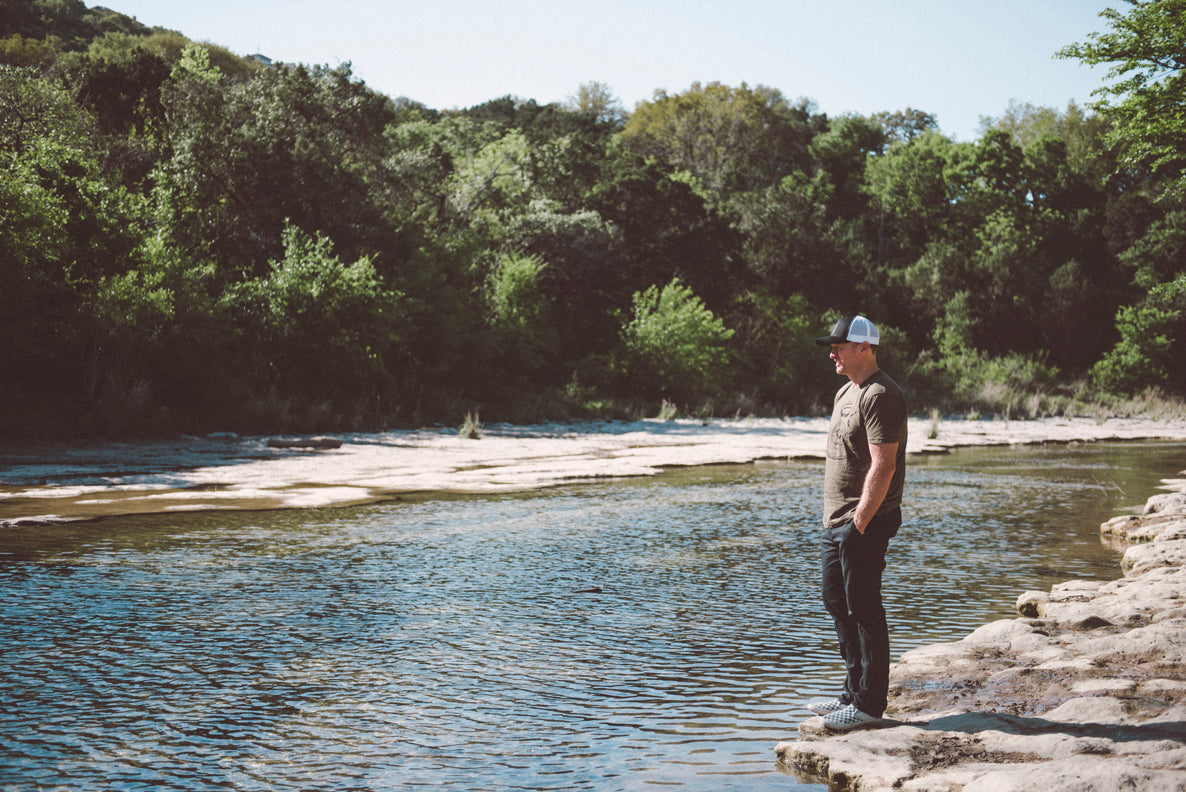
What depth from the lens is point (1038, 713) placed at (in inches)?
184

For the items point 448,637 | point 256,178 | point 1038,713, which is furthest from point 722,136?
→ point 1038,713

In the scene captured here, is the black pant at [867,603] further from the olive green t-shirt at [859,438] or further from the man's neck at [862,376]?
the man's neck at [862,376]

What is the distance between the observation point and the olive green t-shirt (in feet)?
15.0

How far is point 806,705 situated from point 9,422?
16930 millimetres

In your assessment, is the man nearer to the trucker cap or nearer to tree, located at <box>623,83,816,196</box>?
the trucker cap

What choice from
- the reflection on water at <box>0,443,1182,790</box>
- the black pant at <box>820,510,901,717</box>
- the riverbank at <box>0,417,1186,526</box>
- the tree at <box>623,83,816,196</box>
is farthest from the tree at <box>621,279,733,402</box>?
the black pant at <box>820,510,901,717</box>

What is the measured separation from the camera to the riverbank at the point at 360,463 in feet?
40.5

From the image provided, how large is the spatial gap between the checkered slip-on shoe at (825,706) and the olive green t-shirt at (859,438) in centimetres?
82

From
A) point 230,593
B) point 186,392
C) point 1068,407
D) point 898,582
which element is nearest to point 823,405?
point 1068,407

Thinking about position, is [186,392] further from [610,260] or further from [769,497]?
[610,260]

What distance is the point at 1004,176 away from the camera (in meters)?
50.7

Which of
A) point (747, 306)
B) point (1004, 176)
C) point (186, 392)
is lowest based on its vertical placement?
point (186, 392)

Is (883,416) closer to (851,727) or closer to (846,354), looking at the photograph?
(846,354)

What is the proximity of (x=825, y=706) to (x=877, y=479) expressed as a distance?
3.67ft
